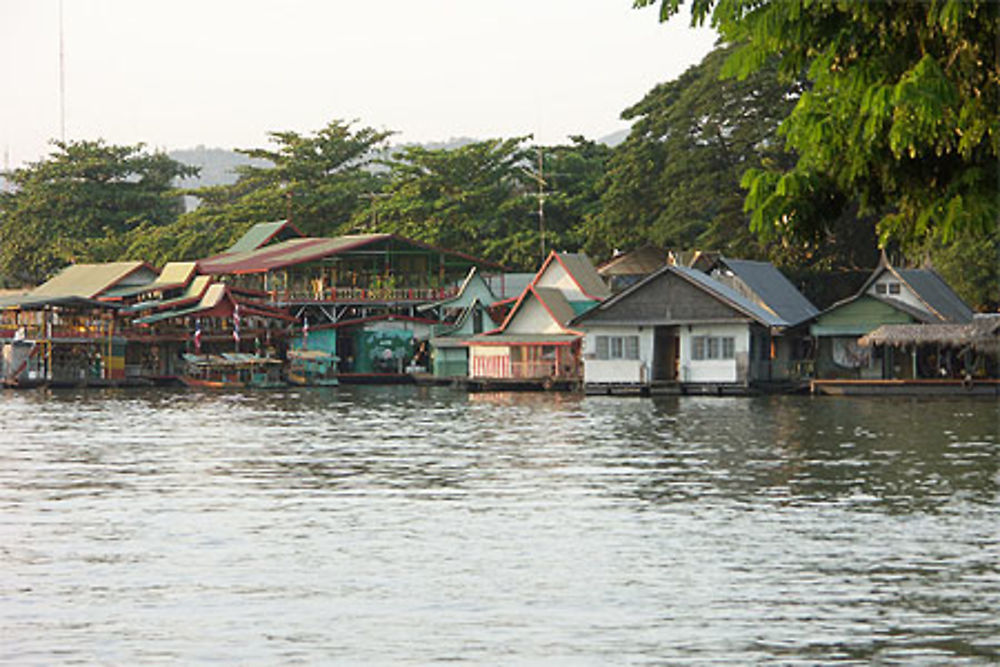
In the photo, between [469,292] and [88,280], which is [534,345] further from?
[88,280]

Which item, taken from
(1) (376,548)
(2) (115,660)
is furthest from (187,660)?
(1) (376,548)

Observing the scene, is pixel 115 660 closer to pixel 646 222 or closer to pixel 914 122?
pixel 914 122

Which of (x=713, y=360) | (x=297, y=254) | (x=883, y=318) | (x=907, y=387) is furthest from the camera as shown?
(x=297, y=254)

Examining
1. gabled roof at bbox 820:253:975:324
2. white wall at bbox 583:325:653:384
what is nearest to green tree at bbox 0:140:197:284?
white wall at bbox 583:325:653:384

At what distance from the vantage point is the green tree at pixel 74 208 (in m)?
129

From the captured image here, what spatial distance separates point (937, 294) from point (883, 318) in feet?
9.81

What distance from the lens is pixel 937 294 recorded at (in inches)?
→ 3073

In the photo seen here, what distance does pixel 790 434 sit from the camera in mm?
47969

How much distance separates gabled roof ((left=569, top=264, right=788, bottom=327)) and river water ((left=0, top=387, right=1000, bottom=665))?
26.6 m

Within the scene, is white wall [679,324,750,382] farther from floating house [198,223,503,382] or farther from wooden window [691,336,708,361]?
floating house [198,223,503,382]

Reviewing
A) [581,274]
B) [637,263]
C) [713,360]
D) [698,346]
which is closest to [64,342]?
[581,274]

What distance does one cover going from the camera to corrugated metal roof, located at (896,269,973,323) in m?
76.3

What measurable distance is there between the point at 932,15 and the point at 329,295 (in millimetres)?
88358

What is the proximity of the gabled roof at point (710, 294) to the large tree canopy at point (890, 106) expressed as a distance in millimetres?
61530
